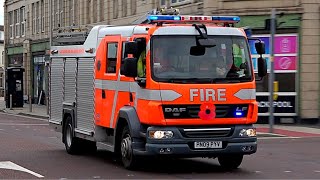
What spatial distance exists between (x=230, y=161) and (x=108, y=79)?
2983 millimetres

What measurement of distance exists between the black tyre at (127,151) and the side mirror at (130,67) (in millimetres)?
1144

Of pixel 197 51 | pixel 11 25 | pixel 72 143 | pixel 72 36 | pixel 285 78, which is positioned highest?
pixel 11 25

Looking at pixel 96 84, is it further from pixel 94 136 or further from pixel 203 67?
pixel 203 67

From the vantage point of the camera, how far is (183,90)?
12.2m

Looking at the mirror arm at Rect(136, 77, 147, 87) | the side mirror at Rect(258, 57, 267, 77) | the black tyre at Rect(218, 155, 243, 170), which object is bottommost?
the black tyre at Rect(218, 155, 243, 170)

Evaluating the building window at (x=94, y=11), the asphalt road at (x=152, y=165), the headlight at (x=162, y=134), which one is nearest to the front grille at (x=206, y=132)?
the headlight at (x=162, y=134)

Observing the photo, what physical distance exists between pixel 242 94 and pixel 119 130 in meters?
2.56

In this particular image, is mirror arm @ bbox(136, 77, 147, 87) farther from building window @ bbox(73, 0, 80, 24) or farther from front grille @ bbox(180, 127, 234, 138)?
building window @ bbox(73, 0, 80, 24)

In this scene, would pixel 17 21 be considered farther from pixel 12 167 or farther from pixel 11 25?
pixel 12 167

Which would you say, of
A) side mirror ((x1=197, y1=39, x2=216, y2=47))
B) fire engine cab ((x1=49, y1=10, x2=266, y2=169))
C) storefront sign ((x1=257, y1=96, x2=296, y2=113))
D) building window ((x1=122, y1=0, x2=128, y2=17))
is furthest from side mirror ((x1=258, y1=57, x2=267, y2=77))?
building window ((x1=122, y1=0, x2=128, y2=17))

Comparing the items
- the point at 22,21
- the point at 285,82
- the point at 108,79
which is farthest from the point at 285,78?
the point at 22,21

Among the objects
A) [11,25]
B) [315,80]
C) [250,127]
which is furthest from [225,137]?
[11,25]

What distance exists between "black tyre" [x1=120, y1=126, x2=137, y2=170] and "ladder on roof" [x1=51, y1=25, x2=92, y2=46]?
3582 millimetres

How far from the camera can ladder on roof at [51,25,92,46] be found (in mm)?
16047
